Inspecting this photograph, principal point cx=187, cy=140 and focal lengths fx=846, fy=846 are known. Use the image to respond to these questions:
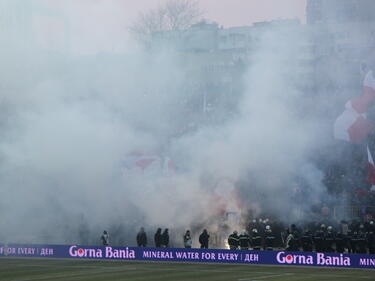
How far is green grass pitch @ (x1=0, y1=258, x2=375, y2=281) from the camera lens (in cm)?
3262

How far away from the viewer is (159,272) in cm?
3491

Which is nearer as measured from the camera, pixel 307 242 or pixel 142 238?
pixel 307 242

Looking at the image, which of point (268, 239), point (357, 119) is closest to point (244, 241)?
point (268, 239)

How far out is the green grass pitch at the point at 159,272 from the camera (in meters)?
32.6

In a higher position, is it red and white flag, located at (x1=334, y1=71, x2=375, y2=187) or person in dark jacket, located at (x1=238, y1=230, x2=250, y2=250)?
red and white flag, located at (x1=334, y1=71, x2=375, y2=187)

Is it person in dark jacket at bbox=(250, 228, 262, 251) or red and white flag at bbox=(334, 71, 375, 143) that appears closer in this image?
person in dark jacket at bbox=(250, 228, 262, 251)

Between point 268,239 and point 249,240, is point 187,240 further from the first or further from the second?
point 268,239

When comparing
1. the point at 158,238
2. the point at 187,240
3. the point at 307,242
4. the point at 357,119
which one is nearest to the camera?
the point at 307,242

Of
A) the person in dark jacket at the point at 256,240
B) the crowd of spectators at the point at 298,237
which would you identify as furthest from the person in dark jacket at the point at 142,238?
the person in dark jacket at the point at 256,240

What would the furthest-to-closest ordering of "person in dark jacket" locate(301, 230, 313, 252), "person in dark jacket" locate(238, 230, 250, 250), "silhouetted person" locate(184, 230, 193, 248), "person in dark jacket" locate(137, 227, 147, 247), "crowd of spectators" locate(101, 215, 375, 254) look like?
1. "person in dark jacket" locate(137, 227, 147, 247)
2. "silhouetted person" locate(184, 230, 193, 248)
3. "person in dark jacket" locate(238, 230, 250, 250)
4. "person in dark jacket" locate(301, 230, 313, 252)
5. "crowd of spectators" locate(101, 215, 375, 254)

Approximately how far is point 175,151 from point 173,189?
209 cm

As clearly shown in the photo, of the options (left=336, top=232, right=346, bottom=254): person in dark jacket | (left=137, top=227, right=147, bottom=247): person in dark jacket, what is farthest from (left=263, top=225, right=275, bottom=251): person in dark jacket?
(left=137, top=227, right=147, bottom=247): person in dark jacket

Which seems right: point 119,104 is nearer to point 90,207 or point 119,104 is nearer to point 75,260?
point 90,207

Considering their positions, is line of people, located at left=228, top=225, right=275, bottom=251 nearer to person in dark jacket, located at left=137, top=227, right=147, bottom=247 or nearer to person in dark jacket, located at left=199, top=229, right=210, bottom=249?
person in dark jacket, located at left=199, top=229, right=210, bottom=249
